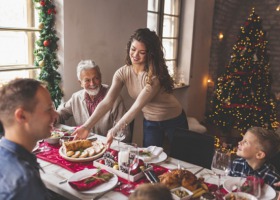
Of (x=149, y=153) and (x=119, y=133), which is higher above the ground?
(x=119, y=133)

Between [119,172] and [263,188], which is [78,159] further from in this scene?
[263,188]

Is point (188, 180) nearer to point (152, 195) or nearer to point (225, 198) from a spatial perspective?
point (225, 198)

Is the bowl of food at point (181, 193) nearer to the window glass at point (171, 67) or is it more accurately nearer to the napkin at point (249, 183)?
the napkin at point (249, 183)

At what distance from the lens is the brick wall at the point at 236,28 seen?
5.53 m

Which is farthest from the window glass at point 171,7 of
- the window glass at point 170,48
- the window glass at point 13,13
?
the window glass at point 13,13

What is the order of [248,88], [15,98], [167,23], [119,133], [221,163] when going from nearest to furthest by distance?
1. [15,98]
2. [221,163]
3. [119,133]
4. [167,23]
5. [248,88]

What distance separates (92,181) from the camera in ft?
4.98

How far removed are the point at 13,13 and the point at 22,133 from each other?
185 centimetres

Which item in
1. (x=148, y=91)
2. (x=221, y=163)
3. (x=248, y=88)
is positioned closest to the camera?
(x=221, y=163)

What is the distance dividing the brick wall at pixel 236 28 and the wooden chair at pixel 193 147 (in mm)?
3523

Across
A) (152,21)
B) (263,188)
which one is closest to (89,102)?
(263,188)

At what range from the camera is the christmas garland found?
2643 millimetres

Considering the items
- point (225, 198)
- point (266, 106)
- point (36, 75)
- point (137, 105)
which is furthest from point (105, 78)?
point (266, 106)

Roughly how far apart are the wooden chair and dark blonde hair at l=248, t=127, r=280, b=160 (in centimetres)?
36
